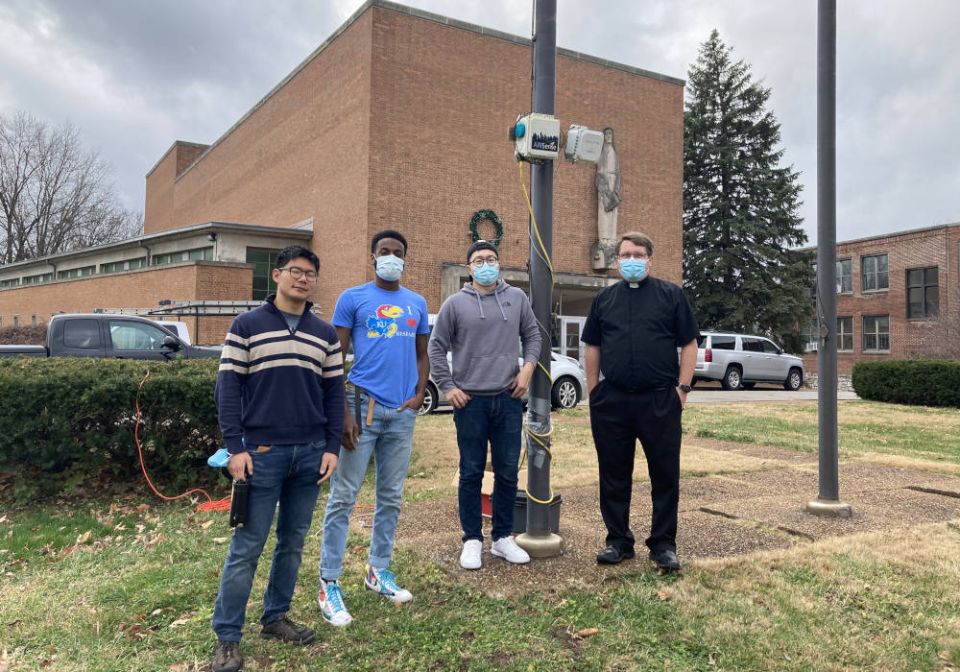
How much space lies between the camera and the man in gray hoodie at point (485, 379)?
4320mm

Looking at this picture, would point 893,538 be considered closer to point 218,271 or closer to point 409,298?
point 409,298

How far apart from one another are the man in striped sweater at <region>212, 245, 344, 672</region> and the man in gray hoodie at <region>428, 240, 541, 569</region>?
3.43 ft

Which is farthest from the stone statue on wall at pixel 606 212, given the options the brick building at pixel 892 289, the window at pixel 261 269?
the brick building at pixel 892 289

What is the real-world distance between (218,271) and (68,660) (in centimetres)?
2230

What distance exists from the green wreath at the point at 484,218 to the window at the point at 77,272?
24823 millimetres

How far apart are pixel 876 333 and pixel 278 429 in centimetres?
4694

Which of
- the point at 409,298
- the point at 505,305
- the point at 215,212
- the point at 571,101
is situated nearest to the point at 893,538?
the point at 505,305

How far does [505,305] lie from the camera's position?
4.48 metres

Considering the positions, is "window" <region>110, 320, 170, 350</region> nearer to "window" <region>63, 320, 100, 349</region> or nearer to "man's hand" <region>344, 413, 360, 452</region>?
"window" <region>63, 320, 100, 349</region>

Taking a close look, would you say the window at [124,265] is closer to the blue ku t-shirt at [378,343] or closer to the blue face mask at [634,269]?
the blue ku t-shirt at [378,343]

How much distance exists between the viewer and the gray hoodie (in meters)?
4.31

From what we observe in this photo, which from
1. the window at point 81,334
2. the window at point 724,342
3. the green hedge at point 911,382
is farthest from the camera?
the window at point 724,342

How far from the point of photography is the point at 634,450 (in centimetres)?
450

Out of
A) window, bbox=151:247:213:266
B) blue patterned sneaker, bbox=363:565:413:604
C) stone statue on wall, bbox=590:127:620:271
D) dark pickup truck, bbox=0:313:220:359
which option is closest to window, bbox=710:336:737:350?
stone statue on wall, bbox=590:127:620:271
